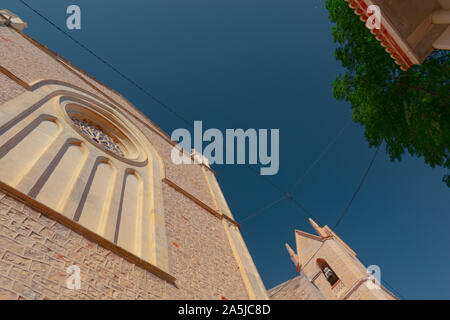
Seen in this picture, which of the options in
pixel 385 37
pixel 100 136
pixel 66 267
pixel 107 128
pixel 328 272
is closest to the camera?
pixel 66 267

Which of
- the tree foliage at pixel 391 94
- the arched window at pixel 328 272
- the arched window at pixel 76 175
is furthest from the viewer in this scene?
the arched window at pixel 328 272

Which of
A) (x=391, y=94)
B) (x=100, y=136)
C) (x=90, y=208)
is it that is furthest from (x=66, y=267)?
(x=391, y=94)

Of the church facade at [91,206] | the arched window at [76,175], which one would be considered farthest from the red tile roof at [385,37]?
the arched window at [76,175]

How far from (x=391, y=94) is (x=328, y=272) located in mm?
13520

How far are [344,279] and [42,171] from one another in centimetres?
1615

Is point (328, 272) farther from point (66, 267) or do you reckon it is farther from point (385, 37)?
point (66, 267)

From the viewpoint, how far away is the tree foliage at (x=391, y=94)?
7043 mm

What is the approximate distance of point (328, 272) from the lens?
58.7ft

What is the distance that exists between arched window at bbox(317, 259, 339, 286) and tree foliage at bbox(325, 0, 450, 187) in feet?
37.6

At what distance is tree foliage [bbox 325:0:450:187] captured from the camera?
704cm

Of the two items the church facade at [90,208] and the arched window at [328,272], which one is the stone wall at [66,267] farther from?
the arched window at [328,272]

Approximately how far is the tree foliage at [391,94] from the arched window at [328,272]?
11.5 m

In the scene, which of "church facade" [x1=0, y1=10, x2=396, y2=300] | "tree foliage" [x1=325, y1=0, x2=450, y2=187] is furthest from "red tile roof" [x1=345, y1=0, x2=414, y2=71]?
"church facade" [x1=0, y1=10, x2=396, y2=300]

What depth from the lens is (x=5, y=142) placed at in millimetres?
4109
